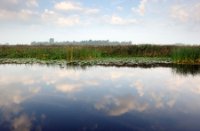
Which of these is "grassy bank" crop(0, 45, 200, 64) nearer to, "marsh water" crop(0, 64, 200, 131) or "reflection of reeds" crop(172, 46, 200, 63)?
"reflection of reeds" crop(172, 46, 200, 63)

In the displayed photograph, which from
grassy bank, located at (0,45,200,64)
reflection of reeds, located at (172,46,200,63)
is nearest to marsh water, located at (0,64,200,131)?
reflection of reeds, located at (172,46,200,63)

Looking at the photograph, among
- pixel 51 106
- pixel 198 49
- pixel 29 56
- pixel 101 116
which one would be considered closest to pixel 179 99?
pixel 101 116

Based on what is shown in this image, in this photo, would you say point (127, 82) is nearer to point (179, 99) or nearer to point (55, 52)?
point (179, 99)

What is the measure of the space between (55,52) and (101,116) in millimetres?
16361

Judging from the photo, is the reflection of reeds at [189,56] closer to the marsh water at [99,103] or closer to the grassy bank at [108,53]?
the grassy bank at [108,53]

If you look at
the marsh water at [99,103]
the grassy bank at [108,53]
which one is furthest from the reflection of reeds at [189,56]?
the marsh water at [99,103]

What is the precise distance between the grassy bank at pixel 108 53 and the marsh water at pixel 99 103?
670 centimetres

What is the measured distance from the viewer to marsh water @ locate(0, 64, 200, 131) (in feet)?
18.6

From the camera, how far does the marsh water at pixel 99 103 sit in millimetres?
5676

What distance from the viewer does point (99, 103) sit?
7.38 meters

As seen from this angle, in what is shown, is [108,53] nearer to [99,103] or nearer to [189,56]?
[189,56]

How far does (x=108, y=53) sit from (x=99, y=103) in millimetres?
17271

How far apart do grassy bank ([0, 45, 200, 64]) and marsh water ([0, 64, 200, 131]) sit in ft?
22.0

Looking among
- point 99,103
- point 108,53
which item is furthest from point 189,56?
point 99,103
